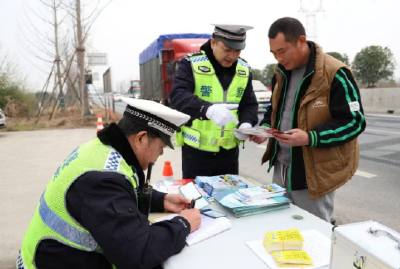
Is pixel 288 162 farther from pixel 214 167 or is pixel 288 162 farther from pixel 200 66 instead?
→ pixel 200 66

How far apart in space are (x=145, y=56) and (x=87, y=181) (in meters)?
11.4

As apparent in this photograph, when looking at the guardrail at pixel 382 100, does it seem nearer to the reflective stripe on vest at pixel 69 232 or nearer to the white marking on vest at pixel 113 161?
the white marking on vest at pixel 113 161

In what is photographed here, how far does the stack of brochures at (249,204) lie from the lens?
63.3 inches

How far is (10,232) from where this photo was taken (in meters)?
3.12


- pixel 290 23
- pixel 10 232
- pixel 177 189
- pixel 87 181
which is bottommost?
pixel 10 232

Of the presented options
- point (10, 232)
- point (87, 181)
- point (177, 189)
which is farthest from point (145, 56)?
point (87, 181)

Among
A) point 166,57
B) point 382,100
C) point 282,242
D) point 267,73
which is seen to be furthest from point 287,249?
point 267,73

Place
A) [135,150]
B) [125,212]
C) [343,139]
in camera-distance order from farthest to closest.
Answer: [343,139], [135,150], [125,212]

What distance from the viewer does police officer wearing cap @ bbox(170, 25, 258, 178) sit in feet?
7.10

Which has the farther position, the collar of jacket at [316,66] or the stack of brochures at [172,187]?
the stack of brochures at [172,187]

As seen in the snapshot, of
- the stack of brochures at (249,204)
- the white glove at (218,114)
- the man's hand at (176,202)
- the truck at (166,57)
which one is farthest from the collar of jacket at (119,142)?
the truck at (166,57)

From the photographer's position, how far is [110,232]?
1.09 metres

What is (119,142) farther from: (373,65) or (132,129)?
(373,65)

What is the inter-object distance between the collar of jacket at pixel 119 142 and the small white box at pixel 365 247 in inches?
31.8
